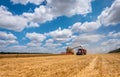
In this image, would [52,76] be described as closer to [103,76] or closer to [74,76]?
[74,76]

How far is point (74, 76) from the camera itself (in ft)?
43.0

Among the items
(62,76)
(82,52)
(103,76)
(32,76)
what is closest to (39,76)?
(32,76)

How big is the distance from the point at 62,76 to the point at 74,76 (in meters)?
0.77

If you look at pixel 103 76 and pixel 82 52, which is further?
pixel 82 52

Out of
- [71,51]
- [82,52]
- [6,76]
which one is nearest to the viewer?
[6,76]

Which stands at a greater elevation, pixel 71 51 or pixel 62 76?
pixel 71 51

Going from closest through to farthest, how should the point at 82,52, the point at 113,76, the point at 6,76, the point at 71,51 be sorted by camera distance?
the point at 6,76 < the point at 113,76 < the point at 82,52 < the point at 71,51

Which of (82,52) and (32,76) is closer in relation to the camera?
(32,76)

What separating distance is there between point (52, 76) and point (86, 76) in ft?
7.26

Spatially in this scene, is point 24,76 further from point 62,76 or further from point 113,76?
point 113,76

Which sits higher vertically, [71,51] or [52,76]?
[71,51]

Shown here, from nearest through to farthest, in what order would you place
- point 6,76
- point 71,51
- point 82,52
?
point 6,76
point 82,52
point 71,51

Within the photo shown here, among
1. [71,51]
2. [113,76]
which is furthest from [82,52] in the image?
[113,76]

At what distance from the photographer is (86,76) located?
13.3m
